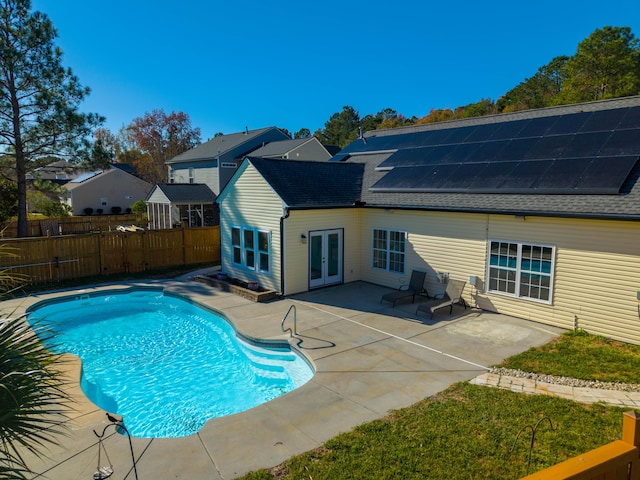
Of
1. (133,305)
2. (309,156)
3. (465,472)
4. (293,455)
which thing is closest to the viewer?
(465,472)

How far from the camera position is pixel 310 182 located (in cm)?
1507

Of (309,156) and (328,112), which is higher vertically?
(328,112)

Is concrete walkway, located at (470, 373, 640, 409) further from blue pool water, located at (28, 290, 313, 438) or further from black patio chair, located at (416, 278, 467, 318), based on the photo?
blue pool water, located at (28, 290, 313, 438)

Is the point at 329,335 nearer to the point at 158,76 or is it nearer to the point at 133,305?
the point at 133,305

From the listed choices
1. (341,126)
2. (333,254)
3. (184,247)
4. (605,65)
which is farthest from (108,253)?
(341,126)

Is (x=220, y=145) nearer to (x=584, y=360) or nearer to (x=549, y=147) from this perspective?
(x=549, y=147)

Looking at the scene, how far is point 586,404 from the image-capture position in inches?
262

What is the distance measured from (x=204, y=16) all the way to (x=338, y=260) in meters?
13.4

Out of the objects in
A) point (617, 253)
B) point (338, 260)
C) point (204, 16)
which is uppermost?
point (204, 16)

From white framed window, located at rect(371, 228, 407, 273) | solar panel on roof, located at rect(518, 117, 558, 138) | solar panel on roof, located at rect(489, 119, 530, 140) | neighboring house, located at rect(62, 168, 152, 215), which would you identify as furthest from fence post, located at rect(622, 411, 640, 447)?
neighboring house, located at rect(62, 168, 152, 215)

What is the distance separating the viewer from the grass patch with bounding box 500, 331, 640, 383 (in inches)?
306

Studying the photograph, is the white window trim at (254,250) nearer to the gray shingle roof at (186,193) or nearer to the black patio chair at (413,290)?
the black patio chair at (413,290)

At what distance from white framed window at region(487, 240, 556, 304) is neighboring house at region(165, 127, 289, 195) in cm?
2478

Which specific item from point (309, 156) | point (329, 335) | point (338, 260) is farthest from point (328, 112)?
point (329, 335)
